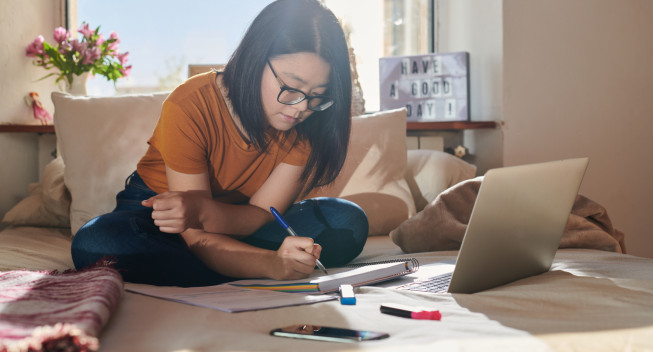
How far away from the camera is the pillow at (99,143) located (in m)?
1.79

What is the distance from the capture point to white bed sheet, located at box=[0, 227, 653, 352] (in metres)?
0.69

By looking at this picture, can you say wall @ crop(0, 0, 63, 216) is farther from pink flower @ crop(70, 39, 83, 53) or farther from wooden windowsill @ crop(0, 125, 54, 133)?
pink flower @ crop(70, 39, 83, 53)

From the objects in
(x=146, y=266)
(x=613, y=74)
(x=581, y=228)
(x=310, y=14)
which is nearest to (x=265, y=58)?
(x=310, y=14)

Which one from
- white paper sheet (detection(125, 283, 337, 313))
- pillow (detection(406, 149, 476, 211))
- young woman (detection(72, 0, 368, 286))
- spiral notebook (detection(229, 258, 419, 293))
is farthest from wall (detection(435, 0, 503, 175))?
white paper sheet (detection(125, 283, 337, 313))

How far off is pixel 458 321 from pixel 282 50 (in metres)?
0.73

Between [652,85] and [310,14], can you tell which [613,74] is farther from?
[310,14]

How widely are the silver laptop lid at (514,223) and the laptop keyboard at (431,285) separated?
6cm

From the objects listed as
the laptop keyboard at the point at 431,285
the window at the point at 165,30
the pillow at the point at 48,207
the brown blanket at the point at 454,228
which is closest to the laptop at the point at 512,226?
the laptop keyboard at the point at 431,285

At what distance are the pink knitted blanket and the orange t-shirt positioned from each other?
35cm

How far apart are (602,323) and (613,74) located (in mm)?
1935

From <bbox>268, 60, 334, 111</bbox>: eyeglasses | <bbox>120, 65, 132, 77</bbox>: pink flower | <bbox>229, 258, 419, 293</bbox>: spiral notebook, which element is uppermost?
<bbox>120, 65, 132, 77</bbox>: pink flower

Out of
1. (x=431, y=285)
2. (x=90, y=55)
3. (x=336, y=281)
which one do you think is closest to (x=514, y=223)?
(x=431, y=285)

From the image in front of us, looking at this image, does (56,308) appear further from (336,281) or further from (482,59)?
(482,59)

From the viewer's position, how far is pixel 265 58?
130 centimetres
